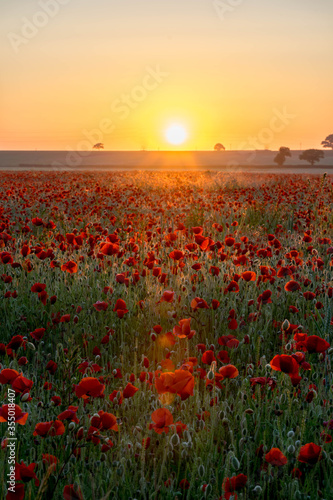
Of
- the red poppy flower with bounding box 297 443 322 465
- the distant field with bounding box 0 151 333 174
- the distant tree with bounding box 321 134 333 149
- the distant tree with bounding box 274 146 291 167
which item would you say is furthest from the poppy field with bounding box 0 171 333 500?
the distant tree with bounding box 321 134 333 149

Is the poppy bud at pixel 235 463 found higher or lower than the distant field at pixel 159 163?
lower

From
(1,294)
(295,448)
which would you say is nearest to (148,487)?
(295,448)

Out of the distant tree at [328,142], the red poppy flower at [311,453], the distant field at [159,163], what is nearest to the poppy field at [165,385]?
the red poppy flower at [311,453]

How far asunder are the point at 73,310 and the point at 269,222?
192 inches

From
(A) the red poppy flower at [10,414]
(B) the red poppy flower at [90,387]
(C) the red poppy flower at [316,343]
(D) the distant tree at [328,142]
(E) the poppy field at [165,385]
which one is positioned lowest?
(E) the poppy field at [165,385]

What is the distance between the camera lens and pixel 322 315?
339 cm

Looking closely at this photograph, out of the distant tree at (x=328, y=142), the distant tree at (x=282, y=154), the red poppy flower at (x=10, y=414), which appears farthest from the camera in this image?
the distant tree at (x=328, y=142)

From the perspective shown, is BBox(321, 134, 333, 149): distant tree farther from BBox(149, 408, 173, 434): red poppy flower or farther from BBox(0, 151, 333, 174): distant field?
BBox(149, 408, 173, 434): red poppy flower

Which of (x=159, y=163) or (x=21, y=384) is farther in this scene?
(x=159, y=163)

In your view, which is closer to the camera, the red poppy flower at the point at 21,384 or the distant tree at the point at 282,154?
the red poppy flower at the point at 21,384

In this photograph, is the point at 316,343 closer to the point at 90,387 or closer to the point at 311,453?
the point at 311,453

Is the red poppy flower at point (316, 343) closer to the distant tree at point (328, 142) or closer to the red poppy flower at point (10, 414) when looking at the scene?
the red poppy flower at point (10, 414)

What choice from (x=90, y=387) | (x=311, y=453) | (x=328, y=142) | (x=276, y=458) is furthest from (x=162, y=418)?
(x=328, y=142)

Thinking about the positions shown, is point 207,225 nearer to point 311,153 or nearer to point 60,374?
point 60,374
